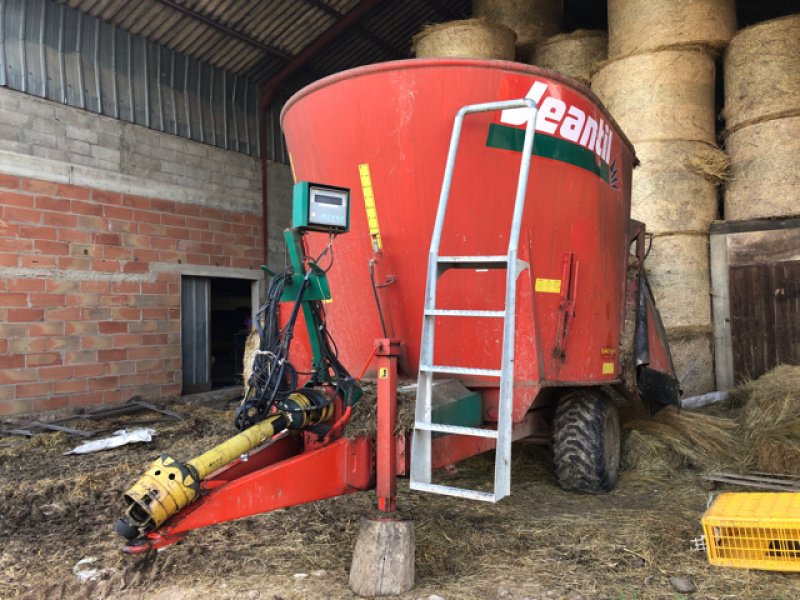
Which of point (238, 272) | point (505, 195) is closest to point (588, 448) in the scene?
point (505, 195)

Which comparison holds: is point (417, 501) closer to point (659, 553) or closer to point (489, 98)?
point (659, 553)

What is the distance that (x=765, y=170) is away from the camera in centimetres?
681

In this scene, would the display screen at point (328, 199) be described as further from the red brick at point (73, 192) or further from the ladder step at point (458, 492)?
the red brick at point (73, 192)

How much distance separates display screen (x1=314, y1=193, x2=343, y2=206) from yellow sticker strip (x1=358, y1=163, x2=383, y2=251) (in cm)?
62

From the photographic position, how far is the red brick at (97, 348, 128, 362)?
7.36m

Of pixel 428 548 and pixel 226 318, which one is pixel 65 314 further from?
pixel 428 548

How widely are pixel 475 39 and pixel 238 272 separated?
4249 mm

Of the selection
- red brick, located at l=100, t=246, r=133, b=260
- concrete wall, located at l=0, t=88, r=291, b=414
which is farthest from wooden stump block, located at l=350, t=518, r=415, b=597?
red brick, located at l=100, t=246, r=133, b=260

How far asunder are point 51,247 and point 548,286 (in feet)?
18.2

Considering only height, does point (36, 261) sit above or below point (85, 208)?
below

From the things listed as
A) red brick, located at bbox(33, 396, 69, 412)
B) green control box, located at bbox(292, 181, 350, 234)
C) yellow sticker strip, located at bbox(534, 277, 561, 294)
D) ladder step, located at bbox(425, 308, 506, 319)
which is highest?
green control box, located at bbox(292, 181, 350, 234)

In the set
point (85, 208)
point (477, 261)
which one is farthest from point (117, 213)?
point (477, 261)

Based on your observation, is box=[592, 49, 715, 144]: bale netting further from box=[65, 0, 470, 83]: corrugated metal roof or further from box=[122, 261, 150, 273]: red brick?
box=[122, 261, 150, 273]: red brick

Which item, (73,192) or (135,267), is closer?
(73,192)
